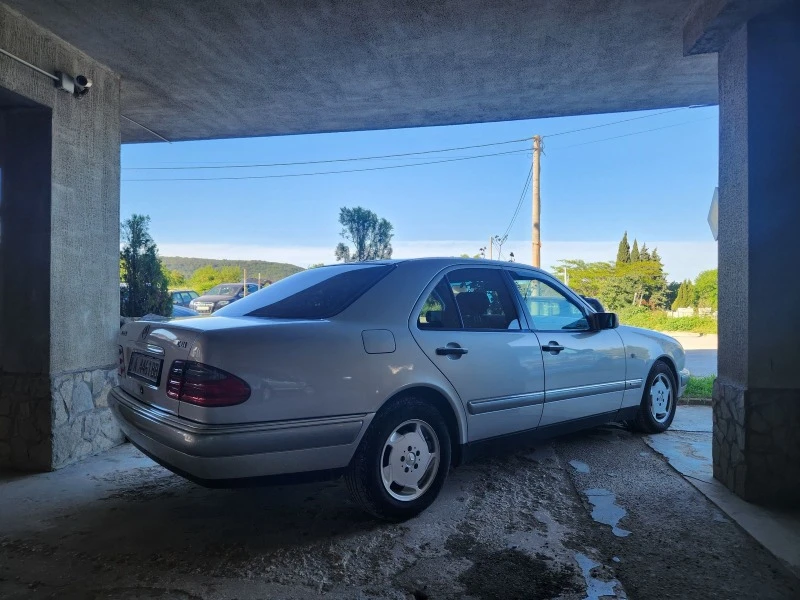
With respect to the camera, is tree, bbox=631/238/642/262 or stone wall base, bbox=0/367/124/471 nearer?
stone wall base, bbox=0/367/124/471

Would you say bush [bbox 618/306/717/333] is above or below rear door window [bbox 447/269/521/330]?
below

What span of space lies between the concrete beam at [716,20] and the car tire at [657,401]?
9.45 ft

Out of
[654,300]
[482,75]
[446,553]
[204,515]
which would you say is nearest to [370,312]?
[446,553]

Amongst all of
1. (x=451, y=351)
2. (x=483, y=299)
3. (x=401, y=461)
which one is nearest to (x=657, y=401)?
(x=483, y=299)

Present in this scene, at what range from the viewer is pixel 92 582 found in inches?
100

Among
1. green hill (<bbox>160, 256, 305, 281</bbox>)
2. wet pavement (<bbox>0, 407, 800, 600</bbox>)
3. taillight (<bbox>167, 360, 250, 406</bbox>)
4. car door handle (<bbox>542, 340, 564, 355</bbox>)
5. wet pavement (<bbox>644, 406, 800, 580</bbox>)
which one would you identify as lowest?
wet pavement (<bbox>0, 407, 800, 600</bbox>)

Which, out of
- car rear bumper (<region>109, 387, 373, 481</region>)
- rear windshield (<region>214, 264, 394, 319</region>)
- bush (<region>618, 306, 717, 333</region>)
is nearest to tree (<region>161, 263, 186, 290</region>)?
rear windshield (<region>214, 264, 394, 319</region>)

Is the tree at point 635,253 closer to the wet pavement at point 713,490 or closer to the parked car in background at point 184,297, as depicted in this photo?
the parked car in background at point 184,297

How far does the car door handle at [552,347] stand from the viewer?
4.08 metres

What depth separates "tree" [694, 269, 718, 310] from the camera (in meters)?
26.4

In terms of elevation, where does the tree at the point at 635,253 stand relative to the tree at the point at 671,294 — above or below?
above

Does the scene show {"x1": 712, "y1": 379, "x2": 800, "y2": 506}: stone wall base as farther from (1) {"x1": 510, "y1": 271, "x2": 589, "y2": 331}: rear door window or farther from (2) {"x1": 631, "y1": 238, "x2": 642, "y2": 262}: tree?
(2) {"x1": 631, "y1": 238, "x2": 642, "y2": 262}: tree

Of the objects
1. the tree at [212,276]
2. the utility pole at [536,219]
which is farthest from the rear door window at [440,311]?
the tree at [212,276]

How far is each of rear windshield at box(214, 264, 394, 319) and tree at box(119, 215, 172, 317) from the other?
11.7 ft
